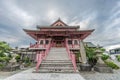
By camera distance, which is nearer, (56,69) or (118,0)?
(56,69)

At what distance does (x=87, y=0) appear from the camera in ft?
33.9

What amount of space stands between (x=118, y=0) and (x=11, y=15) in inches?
453

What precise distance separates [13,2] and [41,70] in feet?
22.3

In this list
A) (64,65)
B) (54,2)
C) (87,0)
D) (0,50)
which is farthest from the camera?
(0,50)

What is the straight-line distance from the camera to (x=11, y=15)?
12461 millimetres

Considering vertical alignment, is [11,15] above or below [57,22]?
below

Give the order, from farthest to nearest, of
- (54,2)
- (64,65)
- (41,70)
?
(54,2) < (64,65) < (41,70)

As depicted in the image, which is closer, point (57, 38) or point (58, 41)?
point (57, 38)

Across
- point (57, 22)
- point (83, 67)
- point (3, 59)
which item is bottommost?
point (83, 67)

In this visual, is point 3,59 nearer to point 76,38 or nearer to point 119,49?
point 76,38

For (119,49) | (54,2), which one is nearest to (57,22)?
(54,2)

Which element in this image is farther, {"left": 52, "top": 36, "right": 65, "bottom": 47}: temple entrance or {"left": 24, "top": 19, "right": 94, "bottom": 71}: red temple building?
{"left": 52, "top": 36, "right": 65, "bottom": 47}: temple entrance

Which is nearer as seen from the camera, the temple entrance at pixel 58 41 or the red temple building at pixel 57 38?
the red temple building at pixel 57 38

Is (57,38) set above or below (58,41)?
above
